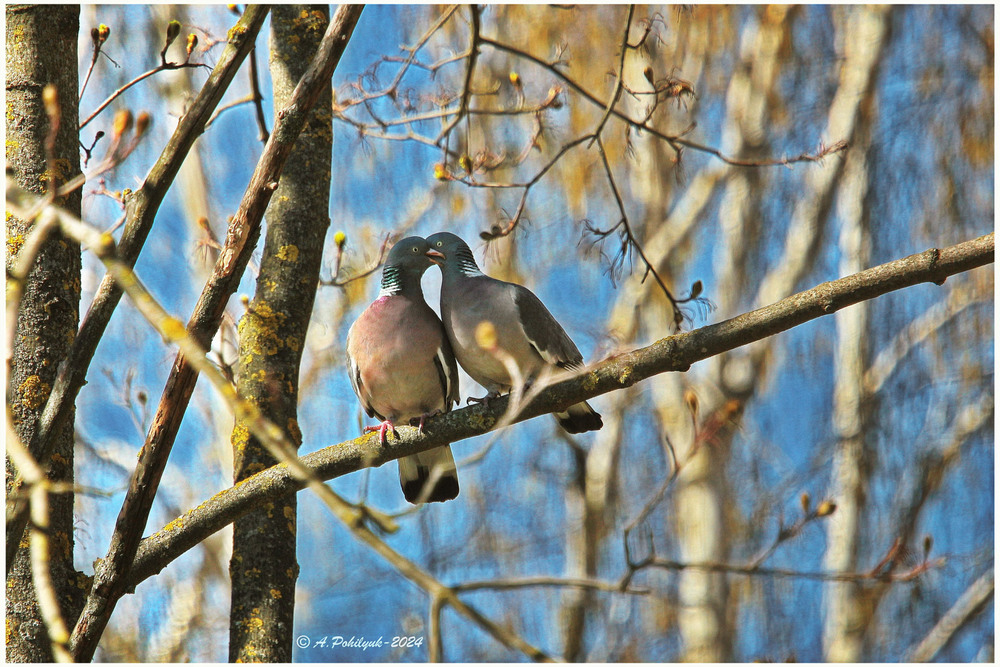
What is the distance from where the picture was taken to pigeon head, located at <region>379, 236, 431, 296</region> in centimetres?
400

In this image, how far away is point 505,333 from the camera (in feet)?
12.2

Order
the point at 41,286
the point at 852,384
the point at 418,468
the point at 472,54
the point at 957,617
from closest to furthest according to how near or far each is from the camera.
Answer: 1. the point at 41,286
2. the point at 472,54
3. the point at 418,468
4. the point at 957,617
5. the point at 852,384

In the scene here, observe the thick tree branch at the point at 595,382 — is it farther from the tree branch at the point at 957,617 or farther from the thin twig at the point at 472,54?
the tree branch at the point at 957,617

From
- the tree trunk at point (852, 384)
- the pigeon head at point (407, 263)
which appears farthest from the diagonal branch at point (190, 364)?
the tree trunk at point (852, 384)

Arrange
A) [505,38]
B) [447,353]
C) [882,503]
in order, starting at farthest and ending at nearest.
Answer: [505,38]
[882,503]
[447,353]

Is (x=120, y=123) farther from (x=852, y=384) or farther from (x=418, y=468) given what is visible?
(x=852, y=384)

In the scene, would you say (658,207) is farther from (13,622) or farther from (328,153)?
(13,622)

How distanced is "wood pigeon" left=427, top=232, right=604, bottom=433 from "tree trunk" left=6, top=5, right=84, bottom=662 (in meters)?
1.43

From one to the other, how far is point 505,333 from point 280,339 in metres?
0.90

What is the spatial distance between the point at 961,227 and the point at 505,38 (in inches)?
171

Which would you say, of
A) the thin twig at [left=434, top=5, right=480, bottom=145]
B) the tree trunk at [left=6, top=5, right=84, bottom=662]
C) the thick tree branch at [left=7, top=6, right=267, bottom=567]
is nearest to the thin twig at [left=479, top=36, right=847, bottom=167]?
the thin twig at [left=434, top=5, right=480, bottom=145]

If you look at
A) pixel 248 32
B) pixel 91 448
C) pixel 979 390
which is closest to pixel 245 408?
pixel 248 32

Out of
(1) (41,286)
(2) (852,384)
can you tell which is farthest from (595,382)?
(2) (852,384)

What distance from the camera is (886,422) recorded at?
24.6 ft
